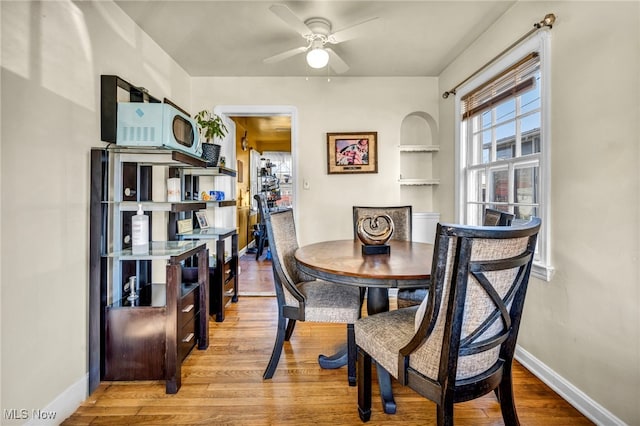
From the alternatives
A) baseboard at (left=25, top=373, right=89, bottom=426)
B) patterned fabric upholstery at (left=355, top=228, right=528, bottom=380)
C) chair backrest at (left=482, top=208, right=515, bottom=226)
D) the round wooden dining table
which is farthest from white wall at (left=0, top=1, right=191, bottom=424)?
chair backrest at (left=482, top=208, right=515, bottom=226)

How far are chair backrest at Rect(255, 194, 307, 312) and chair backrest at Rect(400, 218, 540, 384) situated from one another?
0.83 meters

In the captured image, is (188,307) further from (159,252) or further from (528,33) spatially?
(528,33)

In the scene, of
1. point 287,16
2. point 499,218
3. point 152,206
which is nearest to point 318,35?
point 287,16

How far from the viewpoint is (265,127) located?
20.8 feet

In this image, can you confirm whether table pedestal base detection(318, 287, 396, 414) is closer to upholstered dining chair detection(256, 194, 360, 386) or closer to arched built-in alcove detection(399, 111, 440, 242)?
upholstered dining chair detection(256, 194, 360, 386)

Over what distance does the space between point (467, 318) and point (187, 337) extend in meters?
1.76

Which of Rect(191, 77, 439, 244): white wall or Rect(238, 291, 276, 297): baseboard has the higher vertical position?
Rect(191, 77, 439, 244): white wall

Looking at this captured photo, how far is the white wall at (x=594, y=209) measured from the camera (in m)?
1.42

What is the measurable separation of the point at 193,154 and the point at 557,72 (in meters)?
2.41

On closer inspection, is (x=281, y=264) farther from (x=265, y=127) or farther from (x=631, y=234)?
(x=265, y=127)

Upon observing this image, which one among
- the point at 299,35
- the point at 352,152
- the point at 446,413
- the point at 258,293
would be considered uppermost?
the point at 299,35

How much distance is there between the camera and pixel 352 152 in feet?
11.8

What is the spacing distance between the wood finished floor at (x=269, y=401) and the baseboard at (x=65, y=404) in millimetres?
36

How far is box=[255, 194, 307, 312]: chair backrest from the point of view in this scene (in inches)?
74.9
